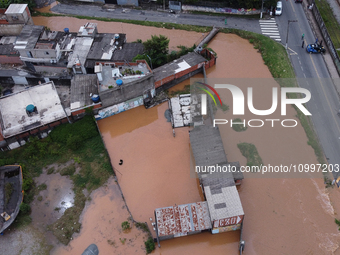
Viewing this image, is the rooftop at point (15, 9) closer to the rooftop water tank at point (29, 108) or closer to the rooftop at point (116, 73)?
the rooftop at point (116, 73)

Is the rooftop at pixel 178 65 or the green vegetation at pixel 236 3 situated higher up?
the green vegetation at pixel 236 3

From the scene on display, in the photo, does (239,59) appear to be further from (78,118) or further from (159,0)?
(78,118)

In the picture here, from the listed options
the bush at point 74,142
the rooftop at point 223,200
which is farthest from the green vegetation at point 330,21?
the bush at point 74,142

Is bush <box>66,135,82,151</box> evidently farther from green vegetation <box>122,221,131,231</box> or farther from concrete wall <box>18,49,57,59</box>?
concrete wall <box>18,49,57,59</box>

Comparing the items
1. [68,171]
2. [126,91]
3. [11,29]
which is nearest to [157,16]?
[126,91]

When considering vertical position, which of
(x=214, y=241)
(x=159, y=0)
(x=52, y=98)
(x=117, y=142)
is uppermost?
(x=159, y=0)

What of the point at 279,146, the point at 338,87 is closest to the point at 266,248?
the point at 279,146

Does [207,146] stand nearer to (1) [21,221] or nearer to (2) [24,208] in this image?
(2) [24,208]
